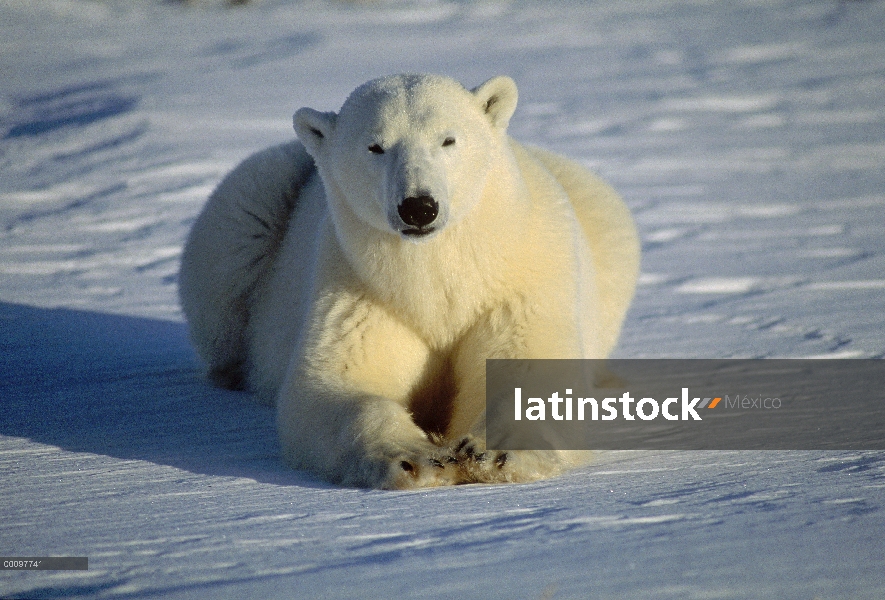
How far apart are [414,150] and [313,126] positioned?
0.67 m

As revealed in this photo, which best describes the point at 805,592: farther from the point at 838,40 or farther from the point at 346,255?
the point at 838,40

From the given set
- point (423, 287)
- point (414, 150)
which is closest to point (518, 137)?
point (423, 287)

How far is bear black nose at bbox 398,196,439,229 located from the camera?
132 inches

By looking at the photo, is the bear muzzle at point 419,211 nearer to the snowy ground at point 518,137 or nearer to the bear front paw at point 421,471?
the bear front paw at point 421,471

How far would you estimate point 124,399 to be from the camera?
15.7ft

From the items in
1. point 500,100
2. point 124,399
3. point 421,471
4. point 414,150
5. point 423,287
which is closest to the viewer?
point 421,471

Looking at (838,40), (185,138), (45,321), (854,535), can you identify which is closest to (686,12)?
(838,40)

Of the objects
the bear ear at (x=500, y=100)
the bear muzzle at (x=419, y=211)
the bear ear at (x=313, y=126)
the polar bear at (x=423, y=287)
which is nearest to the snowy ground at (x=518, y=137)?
the polar bear at (x=423, y=287)

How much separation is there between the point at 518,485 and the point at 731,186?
6237mm

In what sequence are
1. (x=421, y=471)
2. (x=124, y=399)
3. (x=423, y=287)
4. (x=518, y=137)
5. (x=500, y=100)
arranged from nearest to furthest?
(x=421, y=471), (x=423, y=287), (x=500, y=100), (x=124, y=399), (x=518, y=137)

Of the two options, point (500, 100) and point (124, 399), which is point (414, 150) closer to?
point (500, 100)

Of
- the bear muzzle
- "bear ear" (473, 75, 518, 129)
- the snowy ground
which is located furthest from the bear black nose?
the snowy ground

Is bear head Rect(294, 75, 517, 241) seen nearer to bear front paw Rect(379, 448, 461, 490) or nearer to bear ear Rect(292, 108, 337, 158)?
bear ear Rect(292, 108, 337, 158)

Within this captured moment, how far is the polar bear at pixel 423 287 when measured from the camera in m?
3.40
